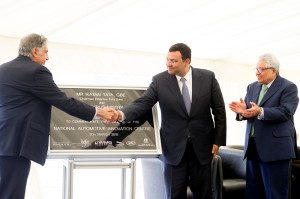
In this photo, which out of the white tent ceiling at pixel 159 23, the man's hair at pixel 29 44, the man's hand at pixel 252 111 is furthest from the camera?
the white tent ceiling at pixel 159 23

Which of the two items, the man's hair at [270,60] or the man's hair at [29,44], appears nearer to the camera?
the man's hair at [29,44]

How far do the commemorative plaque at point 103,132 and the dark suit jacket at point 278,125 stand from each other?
809mm

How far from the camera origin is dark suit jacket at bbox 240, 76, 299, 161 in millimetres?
3100

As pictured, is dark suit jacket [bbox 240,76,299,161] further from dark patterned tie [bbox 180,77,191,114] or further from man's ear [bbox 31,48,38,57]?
man's ear [bbox 31,48,38,57]

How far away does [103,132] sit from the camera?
321 cm

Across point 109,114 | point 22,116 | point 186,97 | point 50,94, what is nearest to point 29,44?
point 50,94

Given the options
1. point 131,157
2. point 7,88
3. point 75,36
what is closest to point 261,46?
point 75,36

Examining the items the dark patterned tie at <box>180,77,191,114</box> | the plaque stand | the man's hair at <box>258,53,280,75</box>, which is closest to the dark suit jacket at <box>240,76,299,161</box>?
the man's hair at <box>258,53,280,75</box>

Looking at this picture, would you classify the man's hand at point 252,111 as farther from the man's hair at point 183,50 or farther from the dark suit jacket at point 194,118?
the man's hair at point 183,50

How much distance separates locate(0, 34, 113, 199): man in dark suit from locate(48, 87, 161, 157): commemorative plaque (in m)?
0.42

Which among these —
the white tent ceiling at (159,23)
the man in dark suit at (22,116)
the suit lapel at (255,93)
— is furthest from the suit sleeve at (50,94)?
the white tent ceiling at (159,23)

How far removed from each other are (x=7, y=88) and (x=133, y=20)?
8.94 ft

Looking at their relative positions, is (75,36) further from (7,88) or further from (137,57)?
(7,88)

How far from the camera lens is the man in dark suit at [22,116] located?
8.57 feet
